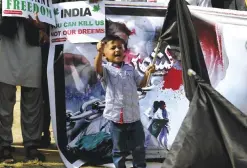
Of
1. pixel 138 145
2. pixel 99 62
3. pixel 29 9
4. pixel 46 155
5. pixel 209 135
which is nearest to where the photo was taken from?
pixel 209 135

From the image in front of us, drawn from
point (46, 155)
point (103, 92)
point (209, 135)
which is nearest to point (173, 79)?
→ point (103, 92)

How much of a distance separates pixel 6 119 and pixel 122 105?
1239 millimetres

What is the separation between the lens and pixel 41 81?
5.07m

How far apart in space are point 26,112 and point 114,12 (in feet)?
4.28

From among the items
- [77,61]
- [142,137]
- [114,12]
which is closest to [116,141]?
[142,137]

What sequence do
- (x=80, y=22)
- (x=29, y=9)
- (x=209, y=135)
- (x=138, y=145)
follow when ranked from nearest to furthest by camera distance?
(x=209, y=135) < (x=138, y=145) < (x=29, y=9) < (x=80, y=22)

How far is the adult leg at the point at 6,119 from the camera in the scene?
4953mm

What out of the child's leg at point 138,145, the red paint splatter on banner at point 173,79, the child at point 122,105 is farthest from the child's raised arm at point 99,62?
the red paint splatter on banner at point 173,79

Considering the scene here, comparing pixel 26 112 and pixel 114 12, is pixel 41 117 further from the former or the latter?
pixel 114 12

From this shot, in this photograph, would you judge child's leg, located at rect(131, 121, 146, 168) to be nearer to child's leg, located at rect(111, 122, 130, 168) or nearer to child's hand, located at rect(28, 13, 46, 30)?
child's leg, located at rect(111, 122, 130, 168)

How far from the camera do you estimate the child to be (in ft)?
14.8

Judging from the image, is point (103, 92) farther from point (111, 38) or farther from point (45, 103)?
point (45, 103)

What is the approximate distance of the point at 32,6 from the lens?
4.82m

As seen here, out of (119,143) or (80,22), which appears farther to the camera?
(80,22)
